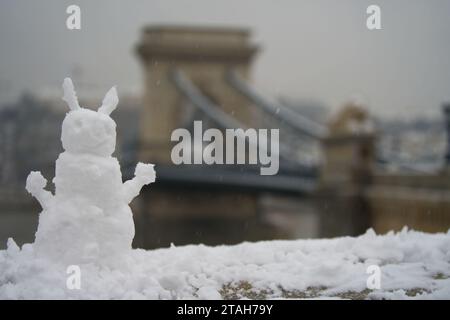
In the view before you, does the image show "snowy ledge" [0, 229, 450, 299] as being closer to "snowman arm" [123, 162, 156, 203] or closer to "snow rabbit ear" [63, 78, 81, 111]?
"snowman arm" [123, 162, 156, 203]

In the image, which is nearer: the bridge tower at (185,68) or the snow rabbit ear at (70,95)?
the snow rabbit ear at (70,95)

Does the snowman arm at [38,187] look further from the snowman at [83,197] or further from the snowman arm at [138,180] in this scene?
the snowman arm at [138,180]

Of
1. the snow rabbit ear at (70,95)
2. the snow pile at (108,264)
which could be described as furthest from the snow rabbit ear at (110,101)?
the snow rabbit ear at (70,95)

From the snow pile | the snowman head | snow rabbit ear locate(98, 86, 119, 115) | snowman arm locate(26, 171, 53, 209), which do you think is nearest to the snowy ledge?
the snow pile

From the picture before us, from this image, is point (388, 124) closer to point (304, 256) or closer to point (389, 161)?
point (389, 161)

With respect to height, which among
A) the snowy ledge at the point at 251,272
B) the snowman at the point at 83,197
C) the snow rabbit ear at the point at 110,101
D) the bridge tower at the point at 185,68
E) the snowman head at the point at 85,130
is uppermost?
the bridge tower at the point at 185,68

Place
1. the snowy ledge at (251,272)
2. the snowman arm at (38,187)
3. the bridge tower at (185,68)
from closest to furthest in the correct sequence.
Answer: the snowy ledge at (251,272), the snowman arm at (38,187), the bridge tower at (185,68)

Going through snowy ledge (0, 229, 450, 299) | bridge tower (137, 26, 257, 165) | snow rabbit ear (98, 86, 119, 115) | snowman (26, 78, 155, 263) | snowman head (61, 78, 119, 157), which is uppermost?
bridge tower (137, 26, 257, 165)

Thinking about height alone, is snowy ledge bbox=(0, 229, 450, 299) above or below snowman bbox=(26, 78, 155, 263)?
below
